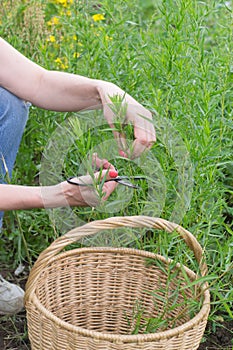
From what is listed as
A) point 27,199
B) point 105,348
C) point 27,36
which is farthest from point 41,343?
point 27,36

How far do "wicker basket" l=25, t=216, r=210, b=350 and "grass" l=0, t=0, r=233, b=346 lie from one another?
0.07 m

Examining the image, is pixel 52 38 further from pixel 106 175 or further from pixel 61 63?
pixel 106 175

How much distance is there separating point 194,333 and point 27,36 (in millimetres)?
1460

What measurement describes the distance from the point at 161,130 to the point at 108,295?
62cm

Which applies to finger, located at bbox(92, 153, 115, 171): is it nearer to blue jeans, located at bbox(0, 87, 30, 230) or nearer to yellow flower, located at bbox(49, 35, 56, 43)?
blue jeans, located at bbox(0, 87, 30, 230)

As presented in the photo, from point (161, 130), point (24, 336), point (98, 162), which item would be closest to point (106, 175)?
point (98, 162)

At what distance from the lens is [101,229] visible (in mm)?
1751

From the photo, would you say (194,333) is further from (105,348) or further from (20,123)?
(20,123)

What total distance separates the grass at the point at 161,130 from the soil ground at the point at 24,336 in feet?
0.19

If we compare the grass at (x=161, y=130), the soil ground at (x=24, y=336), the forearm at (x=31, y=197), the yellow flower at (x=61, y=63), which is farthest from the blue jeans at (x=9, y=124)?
the yellow flower at (x=61, y=63)

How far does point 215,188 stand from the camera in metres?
2.00

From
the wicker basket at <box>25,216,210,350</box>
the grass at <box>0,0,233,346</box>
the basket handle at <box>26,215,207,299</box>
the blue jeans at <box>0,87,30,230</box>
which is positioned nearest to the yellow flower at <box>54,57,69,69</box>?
the grass at <box>0,0,233,346</box>

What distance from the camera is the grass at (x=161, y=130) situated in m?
1.85

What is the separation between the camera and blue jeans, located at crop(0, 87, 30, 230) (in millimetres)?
2111
